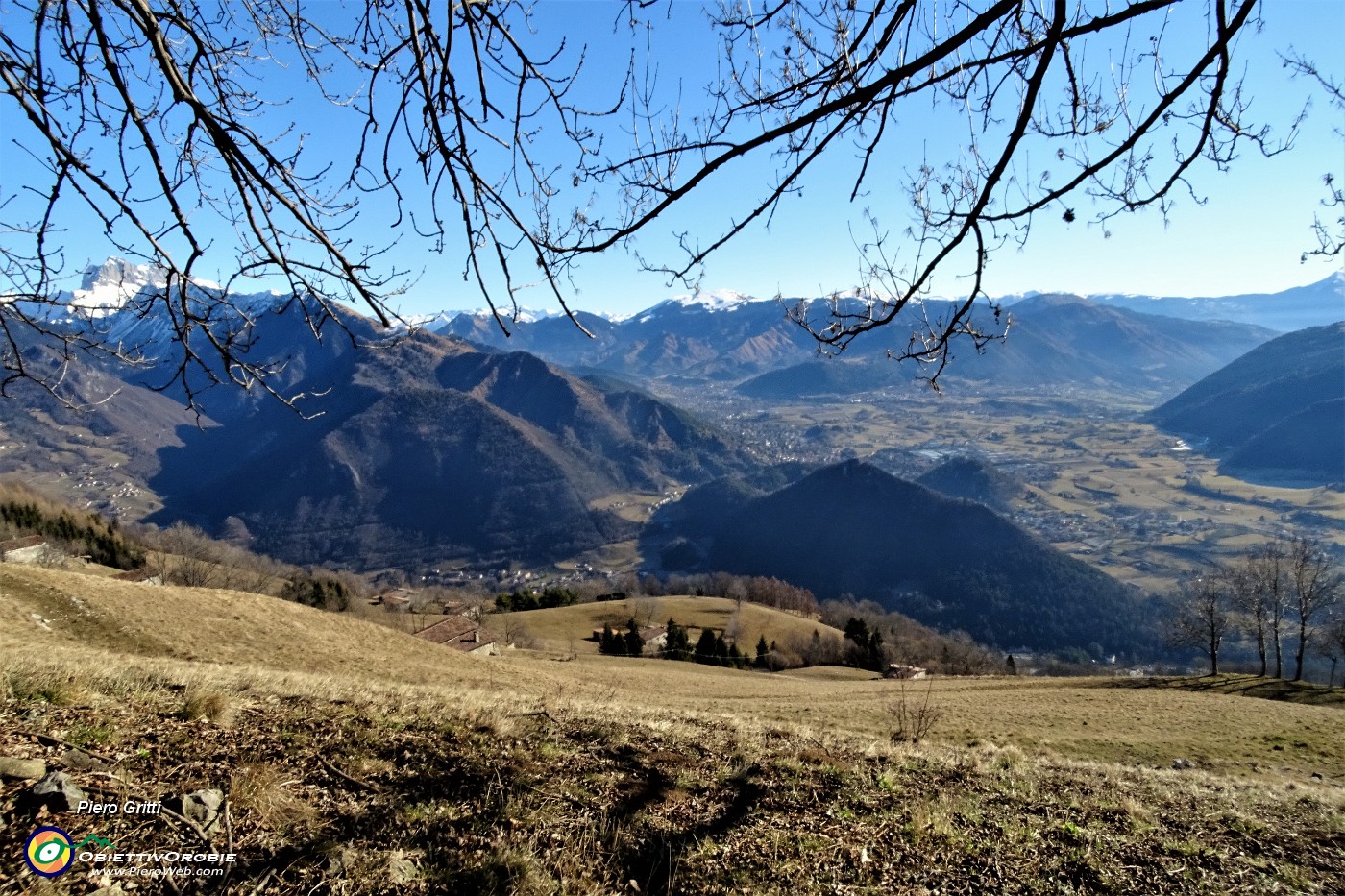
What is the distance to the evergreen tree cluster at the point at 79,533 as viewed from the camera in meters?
57.1

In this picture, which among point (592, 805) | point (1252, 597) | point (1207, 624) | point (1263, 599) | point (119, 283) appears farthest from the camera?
point (1207, 624)

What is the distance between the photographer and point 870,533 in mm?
129500

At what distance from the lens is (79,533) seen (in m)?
60.7

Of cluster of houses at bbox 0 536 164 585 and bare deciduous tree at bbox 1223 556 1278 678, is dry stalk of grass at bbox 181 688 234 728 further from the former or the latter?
cluster of houses at bbox 0 536 164 585

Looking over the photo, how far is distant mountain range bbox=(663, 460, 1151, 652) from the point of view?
93500mm

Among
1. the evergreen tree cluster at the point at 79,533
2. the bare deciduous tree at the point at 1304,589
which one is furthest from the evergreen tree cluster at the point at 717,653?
the evergreen tree cluster at the point at 79,533

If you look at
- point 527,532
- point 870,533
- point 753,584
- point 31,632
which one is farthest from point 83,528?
point 870,533

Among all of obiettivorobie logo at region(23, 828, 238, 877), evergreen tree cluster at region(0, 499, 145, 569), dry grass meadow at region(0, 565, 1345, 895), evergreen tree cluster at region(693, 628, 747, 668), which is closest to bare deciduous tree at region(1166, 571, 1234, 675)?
evergreen tree cluster at region(693, 628, 747, 668)

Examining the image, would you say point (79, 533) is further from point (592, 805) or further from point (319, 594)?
point (592, 805)

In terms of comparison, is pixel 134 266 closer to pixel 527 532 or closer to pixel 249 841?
pixel 249 841

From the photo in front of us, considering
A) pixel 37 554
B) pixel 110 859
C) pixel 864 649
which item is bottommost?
pixel 864 649

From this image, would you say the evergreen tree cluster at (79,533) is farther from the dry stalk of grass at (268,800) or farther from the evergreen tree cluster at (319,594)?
the dry stalk of grass at (268,800)

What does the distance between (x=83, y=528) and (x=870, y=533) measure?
387 ft

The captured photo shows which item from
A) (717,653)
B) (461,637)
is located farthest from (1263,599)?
(461,637)
